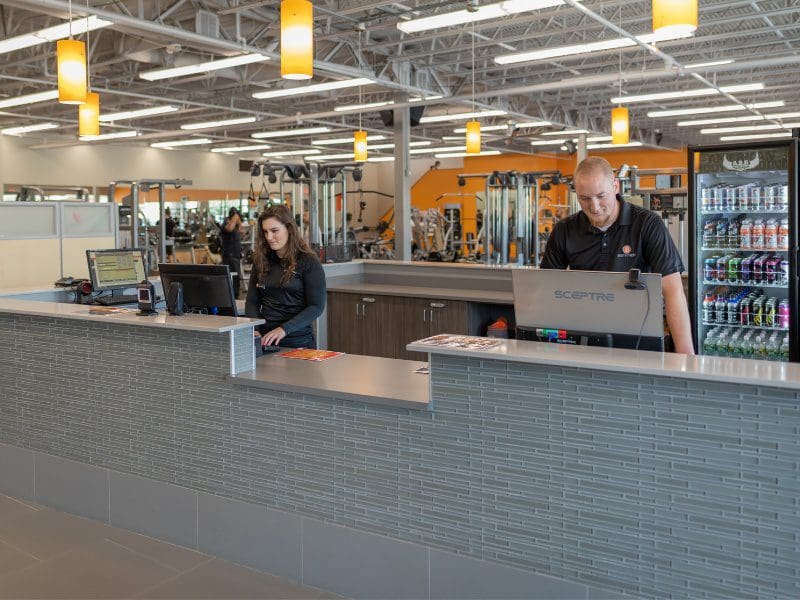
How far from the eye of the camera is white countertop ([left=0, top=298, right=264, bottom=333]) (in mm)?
3248

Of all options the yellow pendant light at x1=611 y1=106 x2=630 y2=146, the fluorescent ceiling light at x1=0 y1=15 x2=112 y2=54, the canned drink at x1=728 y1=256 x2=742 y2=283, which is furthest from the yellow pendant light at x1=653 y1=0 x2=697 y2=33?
the yellow pendant light at x1=611 y1=106 x2=630 y2=146

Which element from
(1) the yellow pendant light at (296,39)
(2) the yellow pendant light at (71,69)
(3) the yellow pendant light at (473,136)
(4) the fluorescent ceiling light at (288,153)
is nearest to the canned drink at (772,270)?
(1) the yellow pendant light at (296,39)

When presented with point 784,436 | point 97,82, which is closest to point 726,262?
point 784,436

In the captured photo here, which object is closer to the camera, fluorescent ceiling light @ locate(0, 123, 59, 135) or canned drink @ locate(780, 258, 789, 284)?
canned drink @ locate(780, 258, 789, 284)

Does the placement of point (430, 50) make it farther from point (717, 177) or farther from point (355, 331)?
point (717, 177)

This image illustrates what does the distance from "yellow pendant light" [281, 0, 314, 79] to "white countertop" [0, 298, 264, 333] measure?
1.35m

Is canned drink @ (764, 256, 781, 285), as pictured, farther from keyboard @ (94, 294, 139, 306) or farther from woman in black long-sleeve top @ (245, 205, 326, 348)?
keyboard @ (94, 294, 139, 306)

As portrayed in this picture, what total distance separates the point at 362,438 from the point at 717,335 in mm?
2834

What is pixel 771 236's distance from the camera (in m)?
4.55

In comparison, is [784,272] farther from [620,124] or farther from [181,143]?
[181,143]

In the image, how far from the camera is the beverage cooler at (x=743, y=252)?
14.9 ft

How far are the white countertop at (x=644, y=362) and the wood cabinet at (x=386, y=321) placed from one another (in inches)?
148

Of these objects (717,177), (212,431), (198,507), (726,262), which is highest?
(717,177)

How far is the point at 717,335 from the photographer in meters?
4.83
